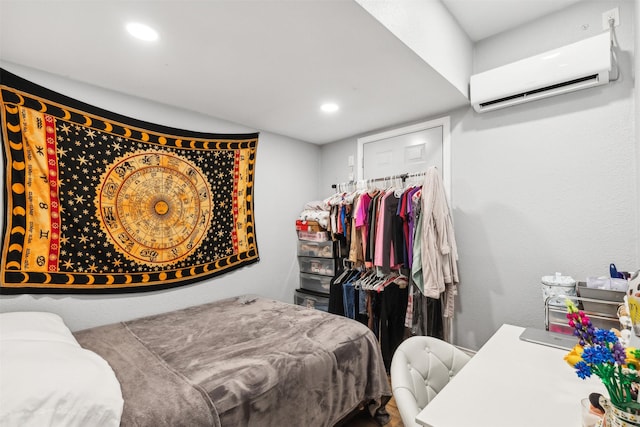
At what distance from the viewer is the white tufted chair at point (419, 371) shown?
1008mm

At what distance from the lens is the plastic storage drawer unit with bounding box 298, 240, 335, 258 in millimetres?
3051

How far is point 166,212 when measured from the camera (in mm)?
2377

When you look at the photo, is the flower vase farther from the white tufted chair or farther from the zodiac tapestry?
the zodiac tapestry

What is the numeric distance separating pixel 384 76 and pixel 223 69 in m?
1.05

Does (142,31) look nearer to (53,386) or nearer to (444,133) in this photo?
(53,386)

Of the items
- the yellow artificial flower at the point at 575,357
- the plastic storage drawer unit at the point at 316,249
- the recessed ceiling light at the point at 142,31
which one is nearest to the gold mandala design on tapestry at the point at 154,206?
the recessed ceiling light at the point at 142,31

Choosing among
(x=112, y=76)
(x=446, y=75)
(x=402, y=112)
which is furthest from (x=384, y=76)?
(x=112, y=76)

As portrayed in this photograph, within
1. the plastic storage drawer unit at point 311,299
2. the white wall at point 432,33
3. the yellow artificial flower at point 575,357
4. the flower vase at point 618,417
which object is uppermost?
the white wall at point 432,33

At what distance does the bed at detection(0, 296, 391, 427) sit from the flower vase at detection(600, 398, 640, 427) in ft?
3.93

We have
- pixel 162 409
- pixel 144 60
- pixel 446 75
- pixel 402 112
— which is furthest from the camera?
pixel 402 112

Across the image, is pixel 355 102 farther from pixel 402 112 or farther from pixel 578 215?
pixel 578 215

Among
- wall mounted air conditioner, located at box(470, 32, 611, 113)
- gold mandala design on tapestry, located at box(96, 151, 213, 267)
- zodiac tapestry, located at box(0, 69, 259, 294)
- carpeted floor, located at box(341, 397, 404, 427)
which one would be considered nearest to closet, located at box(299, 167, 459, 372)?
carpeted floor, located at box(341, 397, 404, 427)

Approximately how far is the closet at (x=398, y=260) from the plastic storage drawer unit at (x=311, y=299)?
219 millimetres

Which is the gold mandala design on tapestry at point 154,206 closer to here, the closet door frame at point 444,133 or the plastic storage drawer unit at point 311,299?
A: the plastic storage drawer unit at point 311,299
